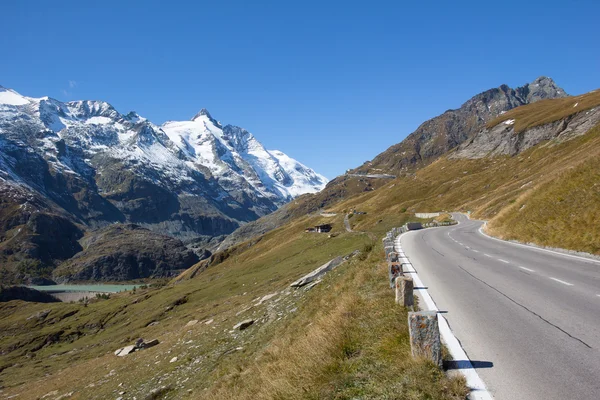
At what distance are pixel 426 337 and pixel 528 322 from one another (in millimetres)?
4668

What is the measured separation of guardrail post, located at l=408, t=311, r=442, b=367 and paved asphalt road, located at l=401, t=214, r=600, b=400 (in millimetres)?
923

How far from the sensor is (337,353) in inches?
332

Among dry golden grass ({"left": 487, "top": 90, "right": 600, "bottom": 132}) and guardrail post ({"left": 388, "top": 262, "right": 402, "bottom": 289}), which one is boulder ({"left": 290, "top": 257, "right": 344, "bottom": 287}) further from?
dry golden grass ({"left": 487, "top": 90, "right": 600, "bottom": 132})

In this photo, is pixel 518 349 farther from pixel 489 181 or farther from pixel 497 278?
pixel 489 181

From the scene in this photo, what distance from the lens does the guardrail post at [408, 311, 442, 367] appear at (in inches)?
266

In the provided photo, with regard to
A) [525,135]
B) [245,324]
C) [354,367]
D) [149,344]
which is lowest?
[149,344]

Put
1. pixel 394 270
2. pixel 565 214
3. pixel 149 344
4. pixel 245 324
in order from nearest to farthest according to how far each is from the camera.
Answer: pixel 394 270
pixel 245 324
pixel 565 214
pixel 149 344

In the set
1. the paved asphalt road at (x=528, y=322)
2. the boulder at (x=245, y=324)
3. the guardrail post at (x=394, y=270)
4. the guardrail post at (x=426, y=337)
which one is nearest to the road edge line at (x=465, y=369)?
the paved asphalt road at (x=528, y=322)

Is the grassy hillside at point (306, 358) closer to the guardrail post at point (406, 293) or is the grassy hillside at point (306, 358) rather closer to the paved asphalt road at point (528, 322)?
the guardrail post at point (406, 293)

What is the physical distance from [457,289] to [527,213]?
25648mm

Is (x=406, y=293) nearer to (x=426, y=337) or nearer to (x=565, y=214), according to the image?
(x=426, y=337)

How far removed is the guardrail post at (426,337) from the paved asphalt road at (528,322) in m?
0.92

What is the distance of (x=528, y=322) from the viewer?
32.0 ft

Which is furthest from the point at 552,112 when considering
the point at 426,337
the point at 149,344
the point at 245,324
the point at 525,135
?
the point at 426,337
